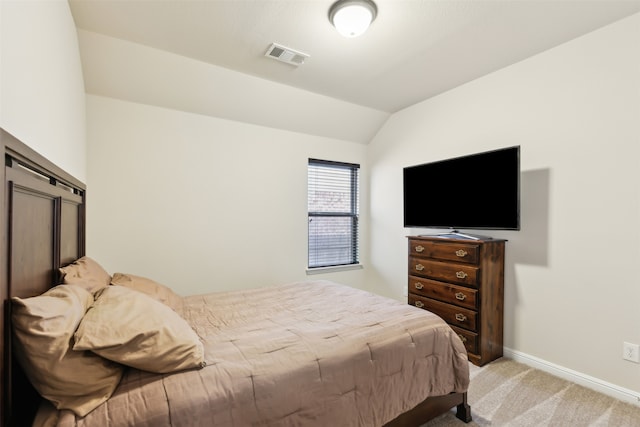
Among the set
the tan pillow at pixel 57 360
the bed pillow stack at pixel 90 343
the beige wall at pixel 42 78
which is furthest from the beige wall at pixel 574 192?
the beige wall at pixel 42 78

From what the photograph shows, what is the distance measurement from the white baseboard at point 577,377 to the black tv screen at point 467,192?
116 cm

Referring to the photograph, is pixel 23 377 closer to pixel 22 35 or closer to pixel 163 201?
pixel 22 35

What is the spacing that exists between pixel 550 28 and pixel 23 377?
360cm

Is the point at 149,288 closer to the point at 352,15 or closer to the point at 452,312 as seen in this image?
the point at 352,15

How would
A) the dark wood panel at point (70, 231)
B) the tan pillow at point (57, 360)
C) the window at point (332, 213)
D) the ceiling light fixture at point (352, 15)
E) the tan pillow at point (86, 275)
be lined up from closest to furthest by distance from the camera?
the tan pillow at point (57, 360) < the tan pillow at point (86, 275) < the dark wood panel at point (70, 231) < the ceiling light fixture at point (352, 15) < the window at point (332, 213)

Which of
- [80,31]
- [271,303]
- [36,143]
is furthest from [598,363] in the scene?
[80,31]

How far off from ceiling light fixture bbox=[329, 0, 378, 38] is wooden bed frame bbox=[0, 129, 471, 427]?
1817 millimetres

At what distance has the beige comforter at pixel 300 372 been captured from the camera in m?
1.11

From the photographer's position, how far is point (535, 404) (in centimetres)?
203

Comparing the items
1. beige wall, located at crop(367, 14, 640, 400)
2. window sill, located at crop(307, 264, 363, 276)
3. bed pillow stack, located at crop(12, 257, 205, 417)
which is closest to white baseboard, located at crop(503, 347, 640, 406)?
beige wall, located at crop(367, 14, 640, 400)

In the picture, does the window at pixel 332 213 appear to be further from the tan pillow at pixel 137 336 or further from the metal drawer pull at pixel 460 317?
the tan pillow at pixel 137 336

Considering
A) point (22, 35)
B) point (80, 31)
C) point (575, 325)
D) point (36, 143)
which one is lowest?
point (575, 325)

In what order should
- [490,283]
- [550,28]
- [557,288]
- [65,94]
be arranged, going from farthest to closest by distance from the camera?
[490,283], [557,288], [550,28], [65,94]

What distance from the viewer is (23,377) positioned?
42.8 inches
